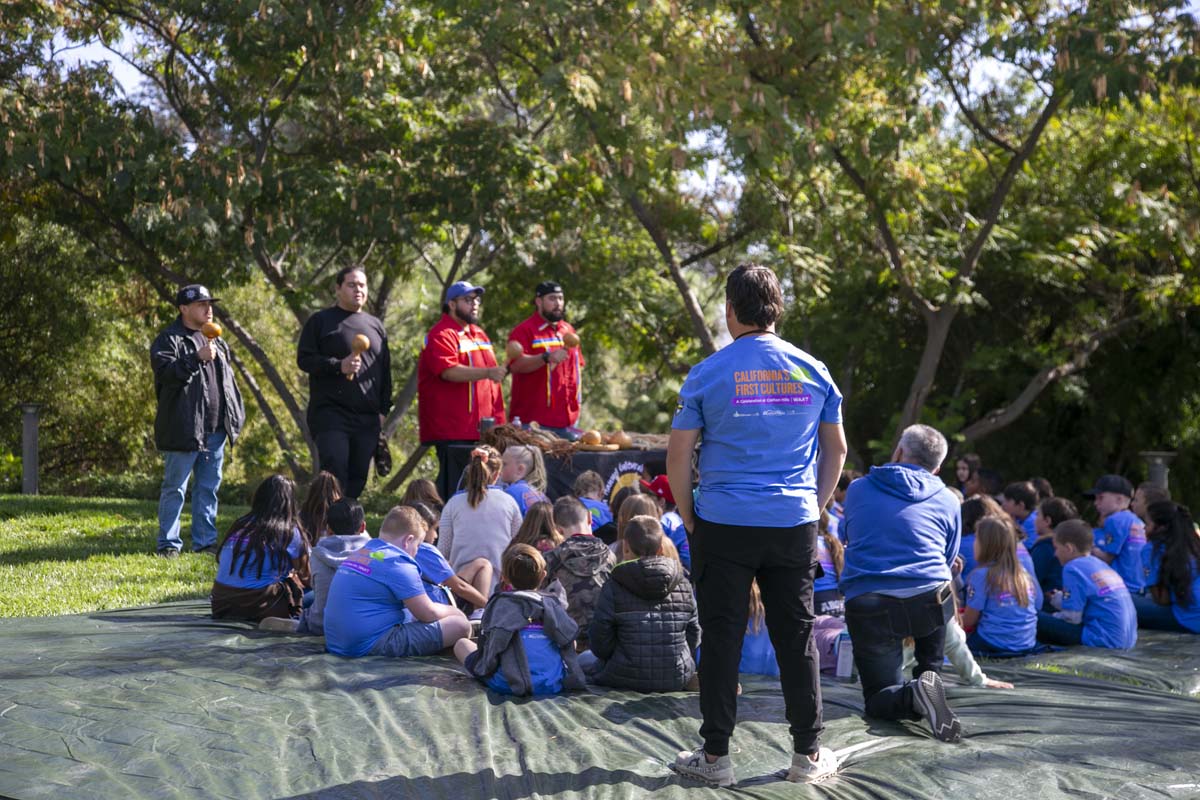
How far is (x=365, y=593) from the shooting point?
614 centimetres

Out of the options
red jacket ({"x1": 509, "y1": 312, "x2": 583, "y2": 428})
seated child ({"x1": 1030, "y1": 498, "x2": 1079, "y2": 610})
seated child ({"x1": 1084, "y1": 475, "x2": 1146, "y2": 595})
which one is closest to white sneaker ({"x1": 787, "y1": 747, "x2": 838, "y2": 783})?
seated child ({"x1": 1030, "y1": 498, "x2": 1079, "y2": 610})

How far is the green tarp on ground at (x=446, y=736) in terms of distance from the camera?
447 cm

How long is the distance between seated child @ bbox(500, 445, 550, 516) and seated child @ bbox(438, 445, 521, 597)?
30 cm

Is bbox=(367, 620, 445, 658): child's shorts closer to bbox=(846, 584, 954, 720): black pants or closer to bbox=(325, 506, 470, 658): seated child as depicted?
bbox=(325, 506, 470, 658): seated child

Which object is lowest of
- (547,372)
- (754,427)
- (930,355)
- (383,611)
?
(383,611)

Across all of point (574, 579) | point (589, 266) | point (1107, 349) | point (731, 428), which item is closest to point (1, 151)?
point (589, 266)

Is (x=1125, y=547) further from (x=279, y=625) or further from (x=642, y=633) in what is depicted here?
(x=279, y=625)

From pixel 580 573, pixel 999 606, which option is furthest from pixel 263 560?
pixel 999 606

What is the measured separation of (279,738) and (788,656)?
1937 mm

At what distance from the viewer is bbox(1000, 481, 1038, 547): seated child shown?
9.74 m

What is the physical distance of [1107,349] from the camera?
60.3ft

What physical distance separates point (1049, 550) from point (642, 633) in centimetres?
432

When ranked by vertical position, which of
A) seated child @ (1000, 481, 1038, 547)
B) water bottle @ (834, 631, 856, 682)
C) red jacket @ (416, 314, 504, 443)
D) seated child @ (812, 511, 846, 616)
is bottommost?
water bottle @ (834, 631, 856, 682)

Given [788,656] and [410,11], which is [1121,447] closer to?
[410,11]
